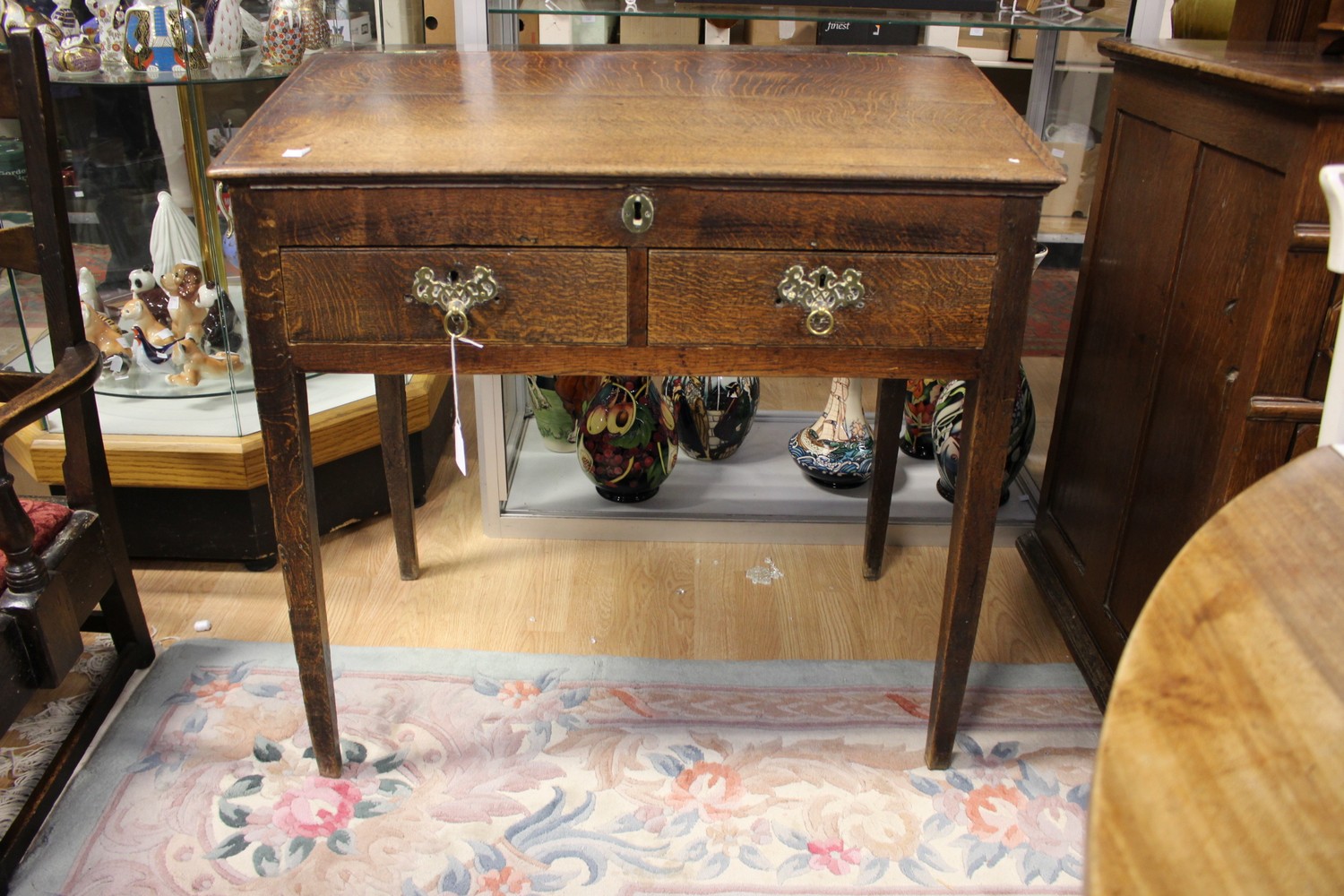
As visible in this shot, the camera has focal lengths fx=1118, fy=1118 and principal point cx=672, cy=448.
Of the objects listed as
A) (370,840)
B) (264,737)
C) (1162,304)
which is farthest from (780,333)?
(264,737)

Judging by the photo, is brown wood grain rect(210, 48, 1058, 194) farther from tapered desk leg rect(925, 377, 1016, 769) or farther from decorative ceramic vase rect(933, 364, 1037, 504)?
decorative ceramic vase rect(933, 364, 1037, 504)

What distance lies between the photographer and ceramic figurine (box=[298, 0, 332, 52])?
1.84 m

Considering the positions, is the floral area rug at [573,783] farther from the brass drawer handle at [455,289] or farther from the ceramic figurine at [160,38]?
the ceramic figurine at [160,38]

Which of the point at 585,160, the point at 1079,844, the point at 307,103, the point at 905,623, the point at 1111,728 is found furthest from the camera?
the point at 905,623

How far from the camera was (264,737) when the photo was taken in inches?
61.7

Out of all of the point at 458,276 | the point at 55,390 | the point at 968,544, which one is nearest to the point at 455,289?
the point at 458,276

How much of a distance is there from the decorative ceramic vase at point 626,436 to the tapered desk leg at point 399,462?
33 cm

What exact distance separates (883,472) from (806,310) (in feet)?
2.44

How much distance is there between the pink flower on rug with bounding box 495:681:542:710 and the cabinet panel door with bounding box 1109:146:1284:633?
86 centimetres

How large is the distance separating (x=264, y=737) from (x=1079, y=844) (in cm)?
111

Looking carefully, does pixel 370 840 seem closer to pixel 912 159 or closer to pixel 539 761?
pixel 539 761

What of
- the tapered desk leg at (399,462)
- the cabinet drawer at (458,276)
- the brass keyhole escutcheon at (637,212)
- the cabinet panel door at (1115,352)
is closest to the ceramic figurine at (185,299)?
the tapered desk leg at (399,462)

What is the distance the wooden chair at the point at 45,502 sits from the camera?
1309 millimetres

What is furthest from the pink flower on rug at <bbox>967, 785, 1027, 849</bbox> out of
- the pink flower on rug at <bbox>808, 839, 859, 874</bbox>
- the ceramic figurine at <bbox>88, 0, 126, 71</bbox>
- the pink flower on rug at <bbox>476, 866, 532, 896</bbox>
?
the ceramic figurine at <bbox>88, 0, 126, 71</bbox>
